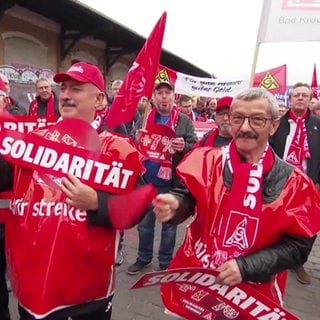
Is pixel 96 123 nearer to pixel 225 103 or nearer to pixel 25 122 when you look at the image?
pixel 25 122

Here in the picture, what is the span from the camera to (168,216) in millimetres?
1700

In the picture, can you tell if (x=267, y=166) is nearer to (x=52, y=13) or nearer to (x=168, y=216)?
(x=168, y=216)

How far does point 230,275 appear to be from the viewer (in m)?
1.57

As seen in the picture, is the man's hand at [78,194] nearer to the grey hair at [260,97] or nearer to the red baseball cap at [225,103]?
the grey hair at [260,97]

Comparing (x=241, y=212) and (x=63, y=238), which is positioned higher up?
(x=241, y=212)

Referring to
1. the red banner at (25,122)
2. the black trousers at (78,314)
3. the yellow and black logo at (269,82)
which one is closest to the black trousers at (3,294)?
the black trousers at (78,314)

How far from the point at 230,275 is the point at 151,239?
2.59 metres

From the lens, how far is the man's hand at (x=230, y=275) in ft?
5.15

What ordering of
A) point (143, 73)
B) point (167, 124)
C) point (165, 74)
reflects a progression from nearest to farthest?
point (143, 73) → point (167, 124) → point (165, 74)

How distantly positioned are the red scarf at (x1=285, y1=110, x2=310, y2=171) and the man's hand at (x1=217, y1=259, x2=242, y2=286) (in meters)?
2.71

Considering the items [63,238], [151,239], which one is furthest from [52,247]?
[151,239]

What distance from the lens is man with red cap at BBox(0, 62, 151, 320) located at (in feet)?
5.37

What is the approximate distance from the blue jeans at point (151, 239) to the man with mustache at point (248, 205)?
227cm

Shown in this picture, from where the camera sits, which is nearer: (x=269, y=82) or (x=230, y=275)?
(x=230, y=275)
